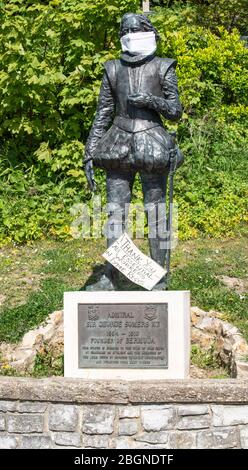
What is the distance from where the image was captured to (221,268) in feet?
27.9

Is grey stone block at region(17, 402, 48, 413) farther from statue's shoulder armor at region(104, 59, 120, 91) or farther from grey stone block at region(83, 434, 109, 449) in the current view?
statue's shoulder armor at region(104, 59, 120, 91)

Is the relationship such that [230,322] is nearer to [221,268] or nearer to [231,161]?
[221,268]

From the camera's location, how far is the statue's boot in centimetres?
635

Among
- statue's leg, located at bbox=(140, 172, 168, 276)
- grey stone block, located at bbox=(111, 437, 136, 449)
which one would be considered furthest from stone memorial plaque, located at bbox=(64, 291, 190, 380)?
grey stone block, located at bbox=(111, 437, 136, 449)

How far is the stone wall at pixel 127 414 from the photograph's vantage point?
5.16 m

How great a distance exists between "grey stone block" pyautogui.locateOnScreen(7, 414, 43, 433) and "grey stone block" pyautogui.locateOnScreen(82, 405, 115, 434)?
0.98ft

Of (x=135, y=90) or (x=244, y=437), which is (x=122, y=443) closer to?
(x=244, y=437)

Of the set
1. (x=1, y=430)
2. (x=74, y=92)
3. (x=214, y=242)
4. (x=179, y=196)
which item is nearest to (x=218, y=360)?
(x=1, y=430)

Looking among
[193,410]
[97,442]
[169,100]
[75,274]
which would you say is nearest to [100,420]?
[97,442]

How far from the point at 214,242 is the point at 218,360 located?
294cm

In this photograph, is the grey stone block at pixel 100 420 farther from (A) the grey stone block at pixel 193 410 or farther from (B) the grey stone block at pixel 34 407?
(A) the grey stone block at pixel 193 410

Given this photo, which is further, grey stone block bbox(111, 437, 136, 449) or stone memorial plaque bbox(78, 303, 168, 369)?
stone memorial plaque bbox(78, 303, 168, 369)

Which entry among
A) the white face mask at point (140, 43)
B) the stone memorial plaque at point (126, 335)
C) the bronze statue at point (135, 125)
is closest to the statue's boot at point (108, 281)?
the bronze statue at point (135, 125)
